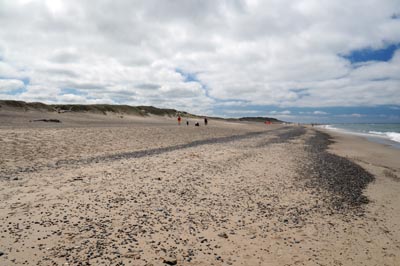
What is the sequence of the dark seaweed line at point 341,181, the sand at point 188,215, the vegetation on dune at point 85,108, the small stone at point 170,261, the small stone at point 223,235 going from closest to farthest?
the small stone at point 170,261 → the sand at point 188,215 → the small stone at point 223,235 → the dark seaweed line at point 341,181 → the vegetation on dune at point 85,108

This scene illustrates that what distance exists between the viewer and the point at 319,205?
8750 millimetres

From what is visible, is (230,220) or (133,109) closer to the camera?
(230,220)

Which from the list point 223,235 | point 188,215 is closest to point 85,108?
point 188,215

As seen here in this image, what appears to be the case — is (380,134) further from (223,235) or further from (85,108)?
(85,108)

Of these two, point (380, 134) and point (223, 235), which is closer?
point (223, 235)

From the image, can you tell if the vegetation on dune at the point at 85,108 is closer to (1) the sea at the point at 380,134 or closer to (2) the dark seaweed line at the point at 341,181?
(2) the dark seaweed line at the point at 341,181

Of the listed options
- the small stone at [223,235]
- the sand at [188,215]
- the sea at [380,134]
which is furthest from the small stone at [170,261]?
the sea at [380,134]

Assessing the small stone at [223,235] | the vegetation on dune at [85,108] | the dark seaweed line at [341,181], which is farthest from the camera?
the vegetation on dune at [85,108]

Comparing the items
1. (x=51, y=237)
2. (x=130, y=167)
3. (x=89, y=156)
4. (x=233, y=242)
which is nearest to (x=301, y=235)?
(x=233, y=242)

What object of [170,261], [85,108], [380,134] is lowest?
[170,261]

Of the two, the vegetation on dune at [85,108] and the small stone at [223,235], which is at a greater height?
the vegetation on dune at [85,108]

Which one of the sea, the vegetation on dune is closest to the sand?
the sea

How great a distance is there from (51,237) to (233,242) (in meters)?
4.12

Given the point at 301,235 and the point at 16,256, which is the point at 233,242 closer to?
the point at 301,235
